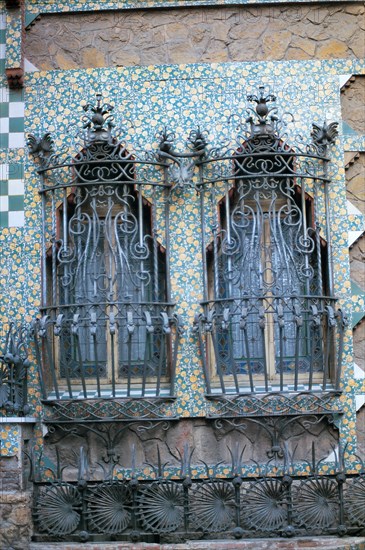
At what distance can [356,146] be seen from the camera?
9.52 metres

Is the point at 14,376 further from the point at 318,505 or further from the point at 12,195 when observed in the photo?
the point at 318,505

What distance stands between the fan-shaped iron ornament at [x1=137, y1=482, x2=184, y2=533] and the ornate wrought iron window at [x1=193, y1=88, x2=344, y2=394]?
1.02m

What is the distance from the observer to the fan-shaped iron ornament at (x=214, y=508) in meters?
8.50

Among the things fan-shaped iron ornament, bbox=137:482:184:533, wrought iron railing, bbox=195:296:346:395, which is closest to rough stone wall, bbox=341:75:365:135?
wrought iron railing, bbox=195:296:346:395

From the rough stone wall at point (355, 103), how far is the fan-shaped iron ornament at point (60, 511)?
13.2 feet

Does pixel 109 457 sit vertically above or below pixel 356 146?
below

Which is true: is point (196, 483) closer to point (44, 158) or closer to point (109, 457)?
point (109, 457)

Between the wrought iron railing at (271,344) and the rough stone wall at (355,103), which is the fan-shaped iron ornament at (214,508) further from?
the rough stone wall at (355,103)

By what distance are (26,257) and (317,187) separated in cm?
264

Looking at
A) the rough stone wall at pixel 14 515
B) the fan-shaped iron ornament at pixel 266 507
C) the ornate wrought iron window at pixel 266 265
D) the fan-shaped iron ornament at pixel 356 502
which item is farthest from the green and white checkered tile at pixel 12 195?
the fan-shaped iron ornament at pixel 356 502

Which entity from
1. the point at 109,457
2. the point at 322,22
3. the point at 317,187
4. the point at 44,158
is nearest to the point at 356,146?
the point at 317,187

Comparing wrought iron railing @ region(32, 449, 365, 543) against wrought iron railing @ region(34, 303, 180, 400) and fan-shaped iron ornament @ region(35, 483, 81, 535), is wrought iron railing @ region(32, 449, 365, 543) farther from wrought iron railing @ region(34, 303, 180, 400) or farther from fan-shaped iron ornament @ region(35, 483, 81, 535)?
wrought iron railing @ region(34, 303, 180, 400)

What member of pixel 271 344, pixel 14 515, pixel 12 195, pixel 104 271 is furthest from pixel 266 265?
pixel 14 515

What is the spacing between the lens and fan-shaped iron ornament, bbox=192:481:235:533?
850 centimetres
